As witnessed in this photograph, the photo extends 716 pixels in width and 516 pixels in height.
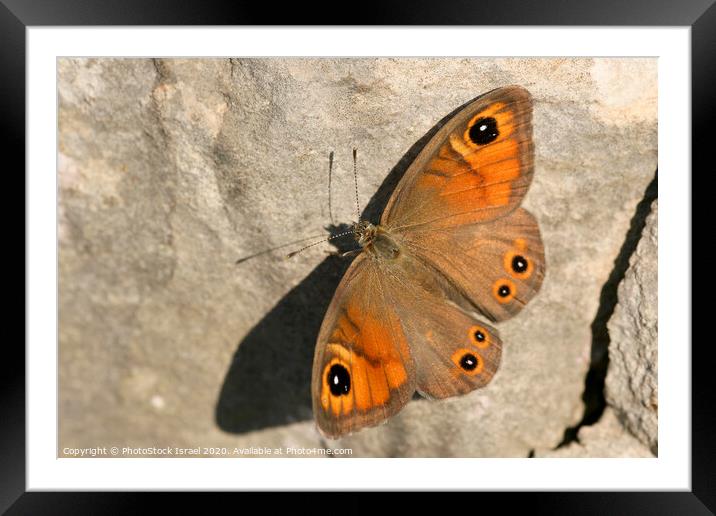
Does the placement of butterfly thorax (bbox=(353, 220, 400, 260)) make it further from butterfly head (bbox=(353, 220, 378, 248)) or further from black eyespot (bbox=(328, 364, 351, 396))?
black eyespot (bbox=(328, 364, 351, 396))

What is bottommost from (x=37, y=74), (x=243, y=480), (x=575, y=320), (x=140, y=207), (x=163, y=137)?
(x=243, y=480)

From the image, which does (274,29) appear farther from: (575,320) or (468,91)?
(575,320)

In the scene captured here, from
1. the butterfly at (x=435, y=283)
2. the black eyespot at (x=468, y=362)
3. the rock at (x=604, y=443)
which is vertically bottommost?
the rock at (x=604, y=443)

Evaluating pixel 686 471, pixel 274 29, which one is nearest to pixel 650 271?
pixel 686 471

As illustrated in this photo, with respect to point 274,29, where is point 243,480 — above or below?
below

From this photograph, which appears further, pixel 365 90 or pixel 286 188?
pixel 286 188

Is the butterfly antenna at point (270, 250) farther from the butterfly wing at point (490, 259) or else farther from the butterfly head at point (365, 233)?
the butterfly wing at point (490, 259)

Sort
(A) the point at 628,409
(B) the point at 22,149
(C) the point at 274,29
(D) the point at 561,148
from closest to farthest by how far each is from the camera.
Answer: (C) the point at 274,29 < (B) the point at 22,149 < (D) the point at 561,148 < (A) the point at 628,409

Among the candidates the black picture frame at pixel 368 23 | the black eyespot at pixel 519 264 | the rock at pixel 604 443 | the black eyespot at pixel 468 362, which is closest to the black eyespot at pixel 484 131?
the black picture frame at pixel 368 23

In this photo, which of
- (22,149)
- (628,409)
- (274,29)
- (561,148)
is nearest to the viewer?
(274,29)
